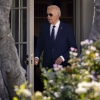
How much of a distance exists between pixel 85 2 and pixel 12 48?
2.39 meters

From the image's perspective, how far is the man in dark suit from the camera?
7.37 m

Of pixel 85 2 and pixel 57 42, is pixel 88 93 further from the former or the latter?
pixel 85 2

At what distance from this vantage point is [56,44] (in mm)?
A: 7422

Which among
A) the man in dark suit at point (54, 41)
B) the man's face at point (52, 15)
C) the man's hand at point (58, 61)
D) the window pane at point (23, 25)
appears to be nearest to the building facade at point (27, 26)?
the window pane at point (23, 25)

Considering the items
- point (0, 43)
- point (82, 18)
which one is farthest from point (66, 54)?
point (0, 43)

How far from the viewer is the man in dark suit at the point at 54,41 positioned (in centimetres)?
737

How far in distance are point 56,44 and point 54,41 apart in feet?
0.21

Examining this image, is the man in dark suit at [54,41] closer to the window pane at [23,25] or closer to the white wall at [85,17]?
the window pane at [23,25]

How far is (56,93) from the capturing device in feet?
11.6

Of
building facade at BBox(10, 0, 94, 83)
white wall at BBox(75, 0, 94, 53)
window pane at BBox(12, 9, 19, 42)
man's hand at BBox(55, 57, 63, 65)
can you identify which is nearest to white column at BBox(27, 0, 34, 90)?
building facade at BBox(10, 0, 94, 83)

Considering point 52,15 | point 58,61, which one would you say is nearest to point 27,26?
point 52,15

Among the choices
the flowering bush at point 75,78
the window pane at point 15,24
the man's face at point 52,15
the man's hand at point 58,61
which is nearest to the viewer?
the flowering bush at point 75,78

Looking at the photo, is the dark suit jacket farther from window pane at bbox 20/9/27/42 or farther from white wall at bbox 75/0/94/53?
white wall at bbox 75/0/94/53

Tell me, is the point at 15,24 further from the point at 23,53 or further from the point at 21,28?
the point at 23,53
